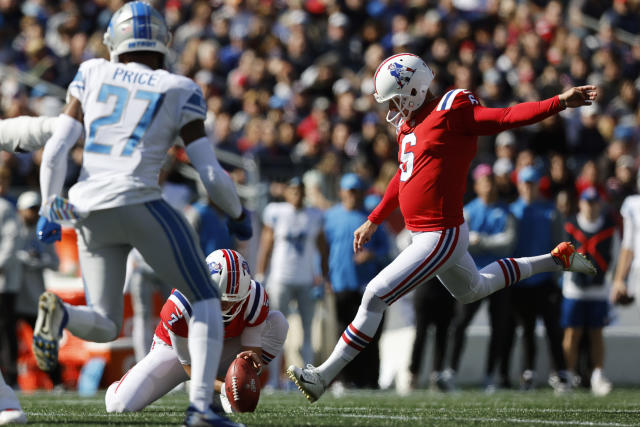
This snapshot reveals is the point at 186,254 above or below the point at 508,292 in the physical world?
above

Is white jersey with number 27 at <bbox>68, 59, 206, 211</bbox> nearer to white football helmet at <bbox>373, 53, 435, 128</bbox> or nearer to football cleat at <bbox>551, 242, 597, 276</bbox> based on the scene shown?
white football helmet at <bbox>373, 53, 435, 128</bbox>

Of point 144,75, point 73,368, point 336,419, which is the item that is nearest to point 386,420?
point 336,419

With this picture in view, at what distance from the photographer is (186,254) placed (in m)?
4.61

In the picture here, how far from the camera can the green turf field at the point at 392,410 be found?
5379 millimetres

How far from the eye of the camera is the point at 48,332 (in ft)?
14.4

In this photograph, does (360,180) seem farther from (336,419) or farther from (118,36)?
(118,36)

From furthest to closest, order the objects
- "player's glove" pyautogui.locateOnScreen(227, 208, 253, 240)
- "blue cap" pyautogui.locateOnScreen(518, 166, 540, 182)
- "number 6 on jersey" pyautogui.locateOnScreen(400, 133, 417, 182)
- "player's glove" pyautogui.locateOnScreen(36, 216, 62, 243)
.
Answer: "blue cap" pyautogui.locateOnScreen(518, 166, 540, 182), "number 6 on jersey" pyautogui.locateOnScreen(400, 133, 417, 182), "player's glove" pyautogui.locateOnScreen(227, 208, 253, 240), "player's glove" pyautogui.locateOnScreen(36, 216, 62, 243)

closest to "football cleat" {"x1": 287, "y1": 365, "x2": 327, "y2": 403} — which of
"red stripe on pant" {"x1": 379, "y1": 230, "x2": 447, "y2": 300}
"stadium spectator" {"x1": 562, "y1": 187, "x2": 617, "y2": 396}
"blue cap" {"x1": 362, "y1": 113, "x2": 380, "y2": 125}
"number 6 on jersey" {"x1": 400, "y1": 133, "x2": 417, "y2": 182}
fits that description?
"red stripe on pant" {"x1": 379, "y1": 230, "x2": 447, "y2": 300}

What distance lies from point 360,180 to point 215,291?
5750 millimetres

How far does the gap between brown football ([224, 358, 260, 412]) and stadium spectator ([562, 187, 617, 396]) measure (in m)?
4.41

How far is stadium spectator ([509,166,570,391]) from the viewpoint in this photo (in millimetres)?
10008

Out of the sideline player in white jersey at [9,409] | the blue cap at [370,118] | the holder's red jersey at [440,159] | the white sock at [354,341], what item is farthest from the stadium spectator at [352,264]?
the sideline player in white jersey at [9,409]

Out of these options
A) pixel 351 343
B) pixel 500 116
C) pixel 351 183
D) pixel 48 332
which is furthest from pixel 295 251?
pixel 48 332

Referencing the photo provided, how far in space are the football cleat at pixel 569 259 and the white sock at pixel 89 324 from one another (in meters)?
3.00
